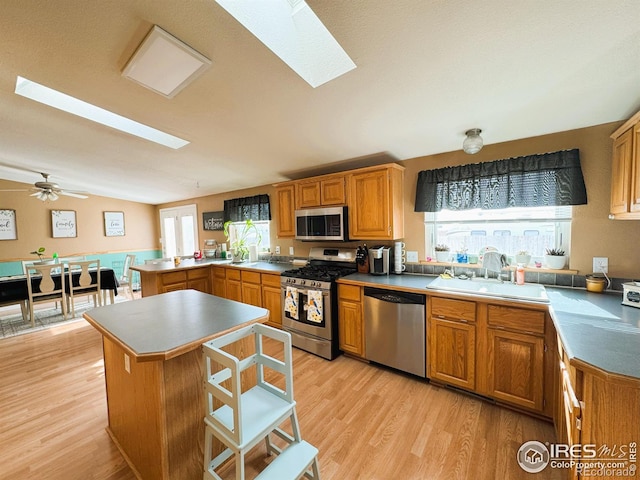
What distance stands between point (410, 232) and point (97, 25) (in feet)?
9.70

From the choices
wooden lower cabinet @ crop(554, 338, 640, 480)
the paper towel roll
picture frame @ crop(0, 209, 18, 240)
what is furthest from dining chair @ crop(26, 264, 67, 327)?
wooden lower cabinet @ crop(554, 338, 640, 480)

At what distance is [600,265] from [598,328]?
107 cm

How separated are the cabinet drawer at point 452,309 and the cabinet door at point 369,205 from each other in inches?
33.7

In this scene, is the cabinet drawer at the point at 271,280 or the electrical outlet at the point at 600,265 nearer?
the electrical outlet at the point at 600,265

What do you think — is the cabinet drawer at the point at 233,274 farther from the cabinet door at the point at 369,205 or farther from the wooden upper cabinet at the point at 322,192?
the cabinet door at the point at 369,205

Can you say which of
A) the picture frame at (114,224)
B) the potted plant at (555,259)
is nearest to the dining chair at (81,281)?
the picture frame at (114,224)

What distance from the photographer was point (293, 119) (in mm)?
2209

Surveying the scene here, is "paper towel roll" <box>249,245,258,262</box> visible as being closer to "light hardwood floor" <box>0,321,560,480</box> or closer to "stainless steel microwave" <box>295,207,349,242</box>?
"stainless steel microwave" <box>295,207,349,242</box>

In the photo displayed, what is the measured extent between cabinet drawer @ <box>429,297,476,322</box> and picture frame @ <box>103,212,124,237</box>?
24.6ft

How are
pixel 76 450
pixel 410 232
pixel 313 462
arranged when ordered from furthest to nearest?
pixel 410 232 → pixel 76 450 → pixel 313 462

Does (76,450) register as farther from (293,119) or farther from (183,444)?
(293,119)

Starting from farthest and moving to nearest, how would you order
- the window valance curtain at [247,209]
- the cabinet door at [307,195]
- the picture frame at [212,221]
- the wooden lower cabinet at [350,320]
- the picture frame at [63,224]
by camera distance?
1. the picture frame at [63,224]
2. the picture frame at [212,221]
3. the window valance curtain at [247,209]
4. the cabinet door at [307,195]
5. the wooden lower cabinet at [350,320]

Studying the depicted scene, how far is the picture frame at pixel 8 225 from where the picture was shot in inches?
197

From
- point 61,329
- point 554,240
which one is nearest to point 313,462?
point 554,240
